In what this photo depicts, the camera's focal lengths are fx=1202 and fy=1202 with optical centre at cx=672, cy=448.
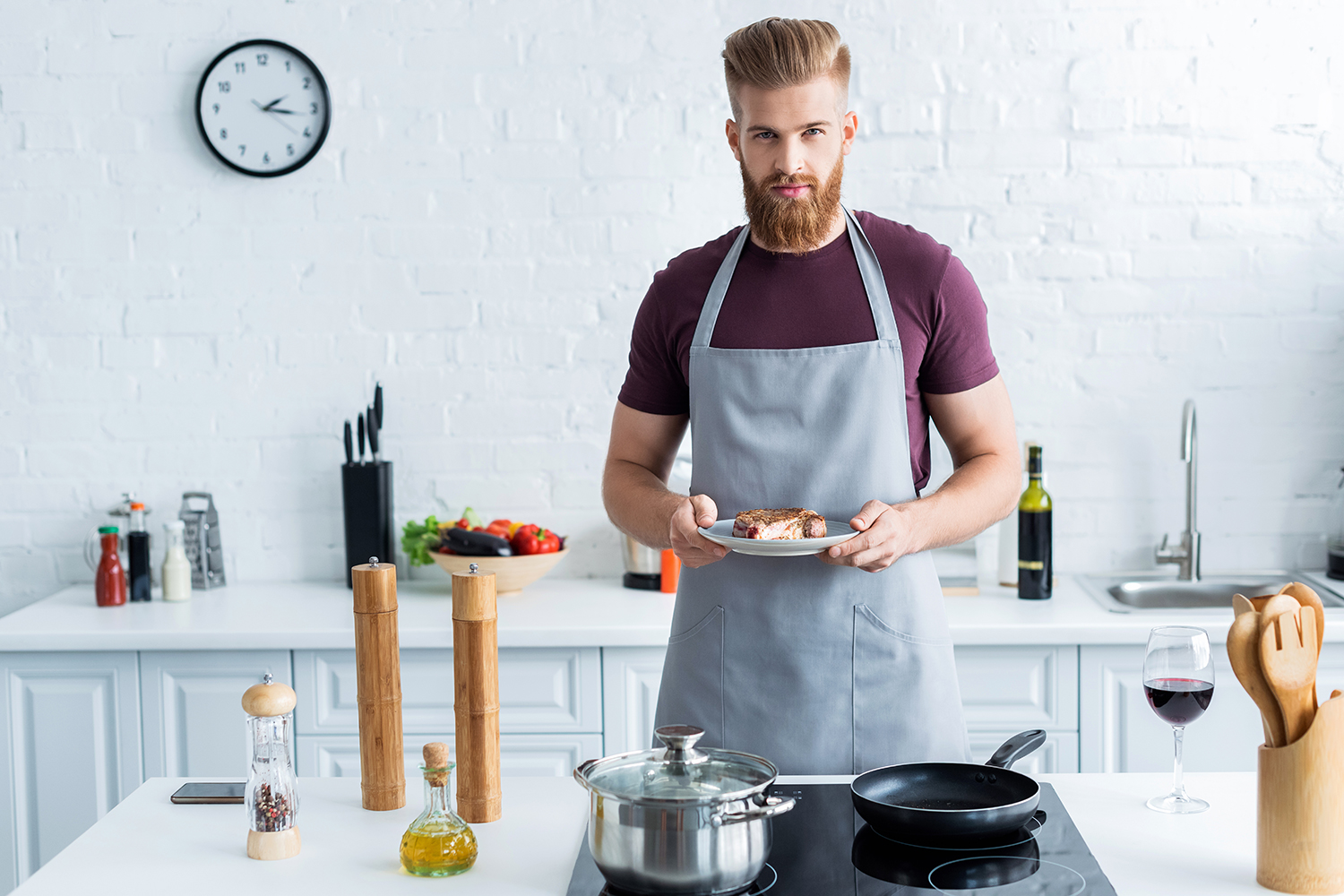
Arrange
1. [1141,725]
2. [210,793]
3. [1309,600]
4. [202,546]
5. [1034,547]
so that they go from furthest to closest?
1. [202,546]
2. [1034,547]
3. [1141,725]
4. [210,793]
5. [1309,600]

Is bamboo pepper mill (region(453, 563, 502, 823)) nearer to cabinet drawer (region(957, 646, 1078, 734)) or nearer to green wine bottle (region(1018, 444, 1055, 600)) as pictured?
cabinet drawer (region(957, 646, 1078, 734))

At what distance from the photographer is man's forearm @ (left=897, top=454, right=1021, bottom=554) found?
170 cm

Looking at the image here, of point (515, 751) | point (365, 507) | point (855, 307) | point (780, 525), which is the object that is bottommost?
point (515, 751)

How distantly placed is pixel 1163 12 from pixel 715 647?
2.12m

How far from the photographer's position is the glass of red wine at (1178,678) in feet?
4.43

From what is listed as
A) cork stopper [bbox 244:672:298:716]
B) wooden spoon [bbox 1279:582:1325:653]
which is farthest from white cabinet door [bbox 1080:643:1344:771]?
cork stopper [bbox 244:672:298:716]

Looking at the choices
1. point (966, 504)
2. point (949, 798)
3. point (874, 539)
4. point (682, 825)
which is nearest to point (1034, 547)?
point (966, 504)

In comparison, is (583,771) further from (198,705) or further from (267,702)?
(198,705)

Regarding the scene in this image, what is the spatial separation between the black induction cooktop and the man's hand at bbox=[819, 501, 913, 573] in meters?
0.37

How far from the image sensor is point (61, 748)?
266 centimetres

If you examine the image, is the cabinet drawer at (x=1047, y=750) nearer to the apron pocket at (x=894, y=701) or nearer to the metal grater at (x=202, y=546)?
the apron pocket at (x=894, y=701)

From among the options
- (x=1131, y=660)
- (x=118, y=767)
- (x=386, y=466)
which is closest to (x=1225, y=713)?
(x=1131, y=660)

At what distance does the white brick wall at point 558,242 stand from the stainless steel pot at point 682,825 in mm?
2012

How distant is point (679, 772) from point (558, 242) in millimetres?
2120
